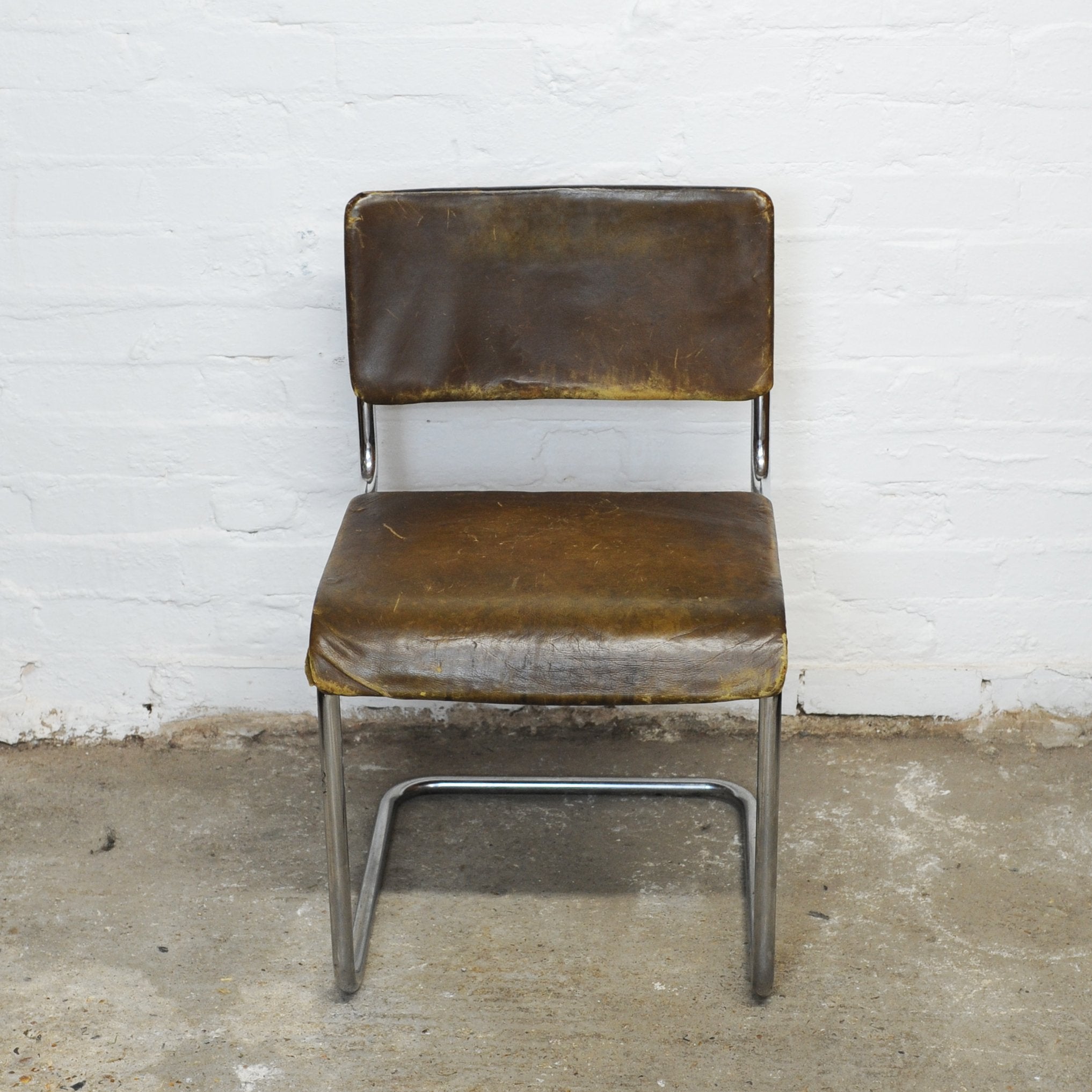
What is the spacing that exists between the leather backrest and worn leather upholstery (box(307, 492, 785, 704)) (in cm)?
27

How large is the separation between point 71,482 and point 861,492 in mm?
1119

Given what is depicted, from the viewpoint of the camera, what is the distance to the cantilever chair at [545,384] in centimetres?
131

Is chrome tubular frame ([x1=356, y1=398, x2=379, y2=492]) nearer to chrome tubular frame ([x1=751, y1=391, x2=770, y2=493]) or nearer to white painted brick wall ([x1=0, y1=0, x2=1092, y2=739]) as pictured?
white painted brick wall ([x1=0, y1=0, x2=1092, y2=739])

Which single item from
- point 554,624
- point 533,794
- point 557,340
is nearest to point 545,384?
point 557,340

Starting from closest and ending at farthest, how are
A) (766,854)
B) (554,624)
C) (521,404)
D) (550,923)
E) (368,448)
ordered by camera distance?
(554,624) → (766,854) → (550,923) → (368,448) → (521,404)

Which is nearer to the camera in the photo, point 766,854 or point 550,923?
point 766,854

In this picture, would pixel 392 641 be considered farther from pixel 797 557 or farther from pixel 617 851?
pixel 797 557

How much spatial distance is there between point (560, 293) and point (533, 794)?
0.69m

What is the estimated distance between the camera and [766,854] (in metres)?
1.37

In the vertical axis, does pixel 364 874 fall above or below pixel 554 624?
below

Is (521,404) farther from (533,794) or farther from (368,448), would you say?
(533,794)

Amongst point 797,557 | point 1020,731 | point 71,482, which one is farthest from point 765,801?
point 71,482

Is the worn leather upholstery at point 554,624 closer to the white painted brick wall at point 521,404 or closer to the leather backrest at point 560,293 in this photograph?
the leather backrest at point 560,293

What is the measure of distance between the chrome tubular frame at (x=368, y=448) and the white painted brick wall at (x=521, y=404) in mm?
136
